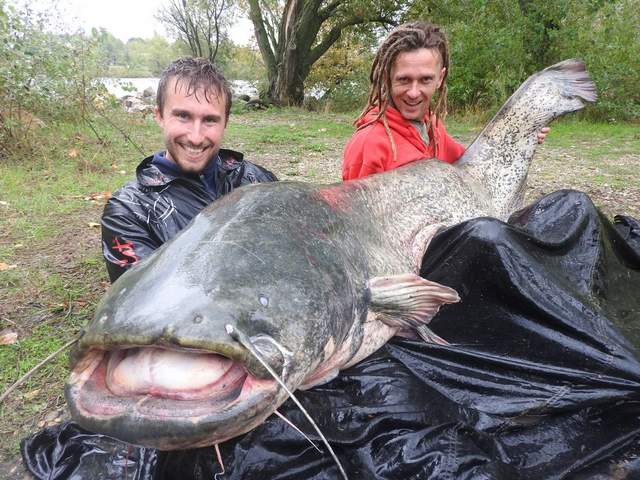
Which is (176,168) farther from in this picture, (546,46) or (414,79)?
(546,46)

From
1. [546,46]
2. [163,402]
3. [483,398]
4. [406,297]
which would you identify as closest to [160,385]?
[163,402]

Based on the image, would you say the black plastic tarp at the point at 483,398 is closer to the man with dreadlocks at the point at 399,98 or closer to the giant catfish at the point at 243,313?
the giant catfish at the point at 243,313

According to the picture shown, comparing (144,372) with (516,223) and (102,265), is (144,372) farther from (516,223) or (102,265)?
(102,265)

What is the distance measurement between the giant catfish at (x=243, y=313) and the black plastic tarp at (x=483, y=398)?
0.42 feet

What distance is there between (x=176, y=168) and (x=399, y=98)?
117 cm

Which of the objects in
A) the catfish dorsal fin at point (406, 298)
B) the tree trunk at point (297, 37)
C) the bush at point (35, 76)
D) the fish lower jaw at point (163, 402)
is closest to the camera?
the fish lower jaw at point (163, 402)

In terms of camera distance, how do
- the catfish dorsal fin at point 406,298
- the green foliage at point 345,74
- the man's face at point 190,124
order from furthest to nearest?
the green foliage at point 345,74, the man's face at point 190,124, the catfish dorsal fin at point 406,298

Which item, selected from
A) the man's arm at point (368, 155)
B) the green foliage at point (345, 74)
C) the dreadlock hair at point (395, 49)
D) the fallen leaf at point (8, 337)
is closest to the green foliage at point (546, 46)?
the green foliage at point (345, 74)

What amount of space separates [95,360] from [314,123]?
9.19m

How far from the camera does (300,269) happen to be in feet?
3.92

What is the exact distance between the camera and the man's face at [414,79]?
7.41ft

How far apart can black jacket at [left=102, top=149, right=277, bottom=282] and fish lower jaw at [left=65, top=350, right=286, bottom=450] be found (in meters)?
0.76

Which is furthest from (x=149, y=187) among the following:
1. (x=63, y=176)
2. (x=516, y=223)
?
(x=63, y=176)

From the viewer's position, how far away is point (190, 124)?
1.92 meters
